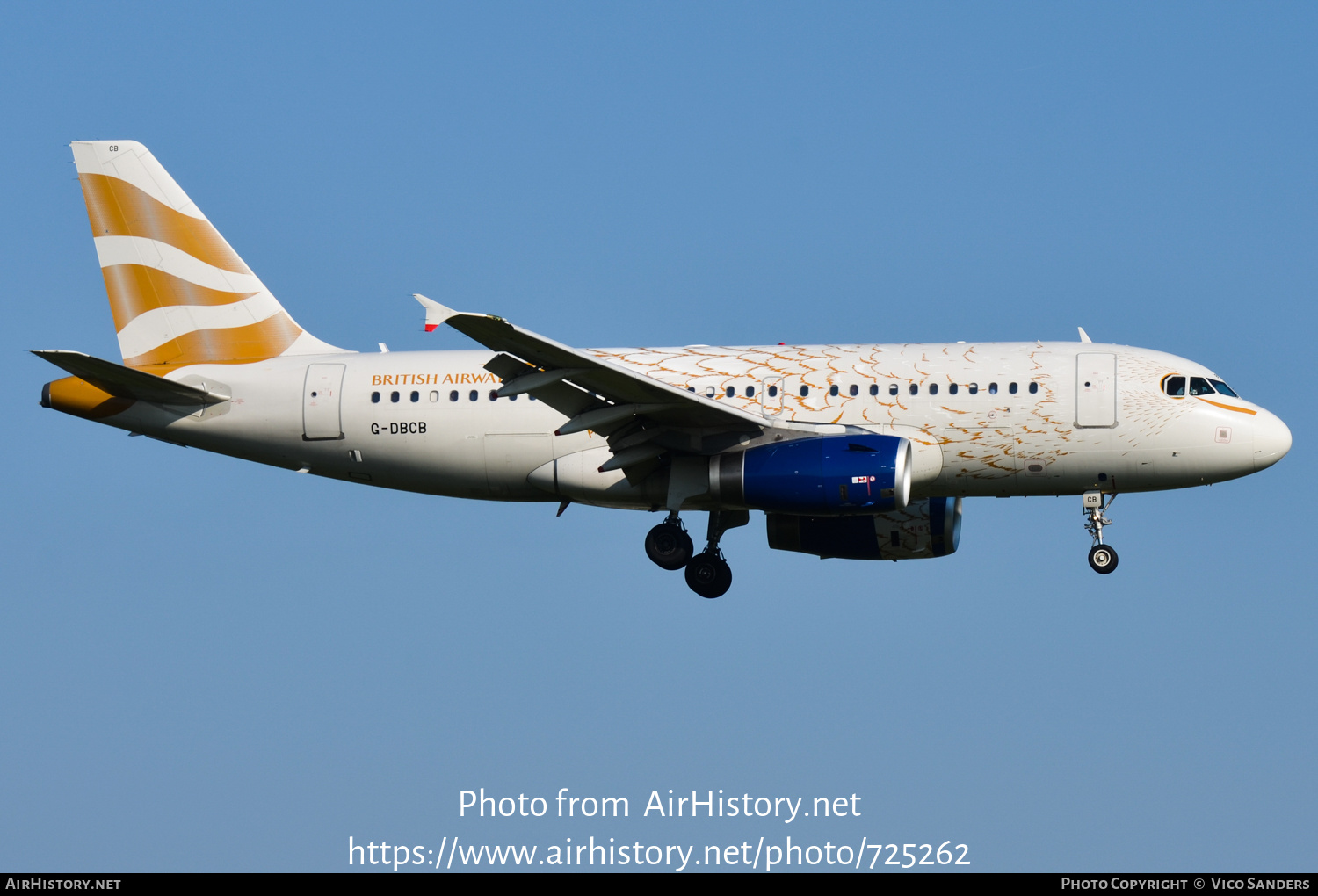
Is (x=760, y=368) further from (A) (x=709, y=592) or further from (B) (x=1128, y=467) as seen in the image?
(B) (x=1128, y=467)

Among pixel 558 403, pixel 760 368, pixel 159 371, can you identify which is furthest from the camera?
pixel 159 371

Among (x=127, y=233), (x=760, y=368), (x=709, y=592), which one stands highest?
(x=127, y=233)

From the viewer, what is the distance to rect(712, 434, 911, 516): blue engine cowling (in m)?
28.2

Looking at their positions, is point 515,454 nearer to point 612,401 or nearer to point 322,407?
point 612,401

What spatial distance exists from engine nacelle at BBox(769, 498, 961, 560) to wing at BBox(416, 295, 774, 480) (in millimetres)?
4320

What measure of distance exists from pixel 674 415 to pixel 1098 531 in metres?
8.40

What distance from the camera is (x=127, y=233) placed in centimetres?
3472

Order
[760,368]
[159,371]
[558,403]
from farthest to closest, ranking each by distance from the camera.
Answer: [159,371] → [760,368] → [558,403]

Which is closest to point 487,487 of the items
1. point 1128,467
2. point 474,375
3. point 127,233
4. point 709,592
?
point 474,375

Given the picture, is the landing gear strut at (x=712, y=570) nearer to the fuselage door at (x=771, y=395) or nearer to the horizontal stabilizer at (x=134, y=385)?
the fuselage door at (x=771, y=395)

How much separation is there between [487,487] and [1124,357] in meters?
12.5

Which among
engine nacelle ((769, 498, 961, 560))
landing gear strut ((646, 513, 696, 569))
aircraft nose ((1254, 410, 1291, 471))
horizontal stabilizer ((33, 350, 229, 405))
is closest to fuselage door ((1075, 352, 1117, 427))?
aircraft nose ((1254, 410, 1291, 471))

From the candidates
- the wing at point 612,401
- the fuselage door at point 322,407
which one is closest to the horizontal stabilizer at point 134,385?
the fuselage door at point 322,407

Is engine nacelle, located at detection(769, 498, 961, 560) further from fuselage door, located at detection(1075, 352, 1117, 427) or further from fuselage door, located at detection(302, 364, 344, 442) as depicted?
fuselage door, located at detection(302, 364, 344, 442)
